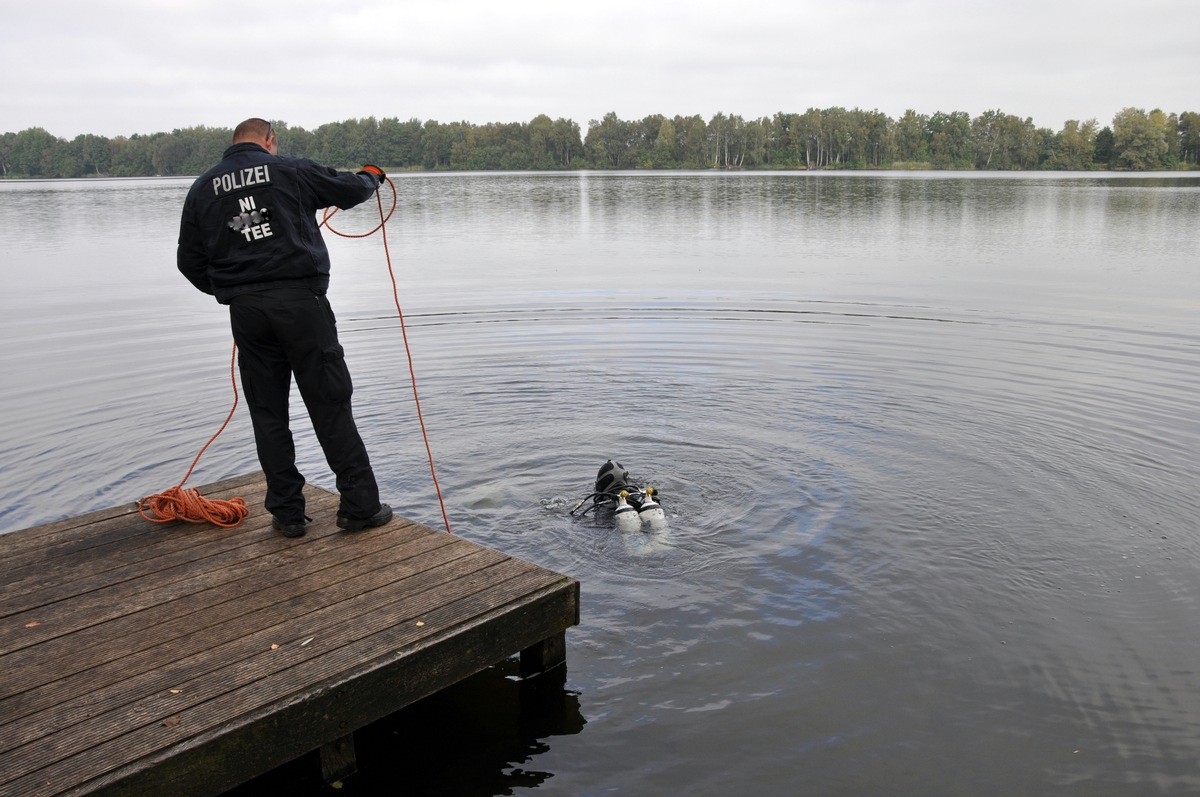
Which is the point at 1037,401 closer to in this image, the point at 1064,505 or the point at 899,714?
the point at 1064,505

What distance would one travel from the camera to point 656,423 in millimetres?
8492

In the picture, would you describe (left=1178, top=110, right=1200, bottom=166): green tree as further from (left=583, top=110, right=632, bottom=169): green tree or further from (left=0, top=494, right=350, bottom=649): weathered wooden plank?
(left=0, top=494, right=350, bottom=649): weathered wooden plank

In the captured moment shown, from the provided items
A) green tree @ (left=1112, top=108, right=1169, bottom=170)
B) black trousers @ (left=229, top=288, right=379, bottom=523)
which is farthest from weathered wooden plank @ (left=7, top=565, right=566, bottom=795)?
green tree @ (left=1112, top=108, right=1169, bottom=170)

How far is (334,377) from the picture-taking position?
4.61m

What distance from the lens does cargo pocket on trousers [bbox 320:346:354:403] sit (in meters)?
4.57

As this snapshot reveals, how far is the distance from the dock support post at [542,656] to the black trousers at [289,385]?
3.94ft

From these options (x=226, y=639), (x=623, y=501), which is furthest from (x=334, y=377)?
(x=623, y=501)

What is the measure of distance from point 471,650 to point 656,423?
4.76 metres

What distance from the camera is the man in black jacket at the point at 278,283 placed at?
172 inches

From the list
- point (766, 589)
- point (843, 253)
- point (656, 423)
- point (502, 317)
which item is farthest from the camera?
point (843, 253)

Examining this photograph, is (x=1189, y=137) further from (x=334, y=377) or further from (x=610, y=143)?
(x=334, y=377)

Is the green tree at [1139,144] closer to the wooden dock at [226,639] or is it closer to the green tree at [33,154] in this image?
the wooden dock at [226,639]

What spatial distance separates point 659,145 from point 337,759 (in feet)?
454

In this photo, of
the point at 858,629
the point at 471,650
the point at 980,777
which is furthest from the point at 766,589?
the point at 471,650
